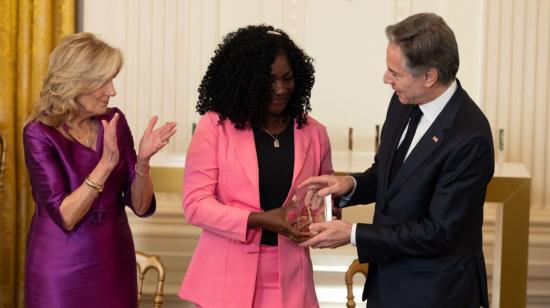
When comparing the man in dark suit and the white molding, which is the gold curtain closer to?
the white molding

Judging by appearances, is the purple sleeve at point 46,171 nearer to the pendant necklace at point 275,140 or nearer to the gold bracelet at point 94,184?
the gold bracelet at point 94,184

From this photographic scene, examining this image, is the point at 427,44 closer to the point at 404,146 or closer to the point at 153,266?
the point at 404,146

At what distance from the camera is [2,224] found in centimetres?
555

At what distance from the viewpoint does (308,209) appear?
10.8 ft

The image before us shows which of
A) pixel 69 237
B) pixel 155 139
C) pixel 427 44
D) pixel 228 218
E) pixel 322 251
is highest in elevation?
pixel 427 44

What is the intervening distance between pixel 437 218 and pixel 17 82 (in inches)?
130

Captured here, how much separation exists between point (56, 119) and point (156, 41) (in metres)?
2.42

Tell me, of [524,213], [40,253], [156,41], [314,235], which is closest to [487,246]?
[524,213]

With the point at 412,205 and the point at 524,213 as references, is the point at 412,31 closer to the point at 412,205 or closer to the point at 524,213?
the point at 412,205

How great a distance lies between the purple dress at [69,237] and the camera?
10.9 ft

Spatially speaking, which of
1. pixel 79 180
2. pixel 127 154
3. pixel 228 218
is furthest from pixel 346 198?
pixel 79 180

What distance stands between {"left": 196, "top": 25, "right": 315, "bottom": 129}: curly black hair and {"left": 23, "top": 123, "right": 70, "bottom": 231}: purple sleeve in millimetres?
555

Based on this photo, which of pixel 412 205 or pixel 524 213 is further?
pixel 524 213

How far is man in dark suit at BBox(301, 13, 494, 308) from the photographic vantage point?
2.96m
